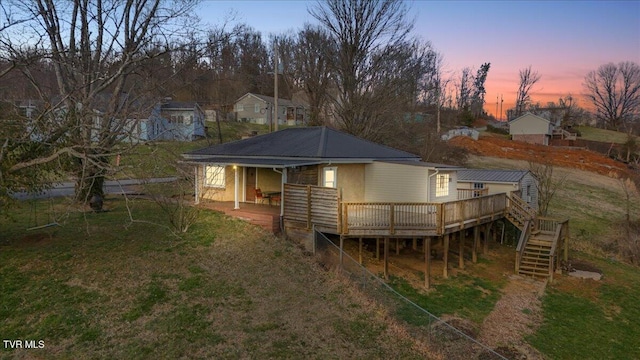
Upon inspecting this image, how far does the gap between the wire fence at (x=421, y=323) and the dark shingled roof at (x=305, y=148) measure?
20.3 ft

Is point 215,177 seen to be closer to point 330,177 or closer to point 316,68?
point 330,177

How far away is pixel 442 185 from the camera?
20.3m

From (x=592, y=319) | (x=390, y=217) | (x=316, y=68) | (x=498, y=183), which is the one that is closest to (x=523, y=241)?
(x=592, y=319)

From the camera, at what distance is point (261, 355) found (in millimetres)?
9219

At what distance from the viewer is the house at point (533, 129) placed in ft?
203

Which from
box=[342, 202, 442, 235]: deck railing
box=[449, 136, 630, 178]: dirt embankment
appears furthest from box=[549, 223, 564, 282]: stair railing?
box=[449, 136, 630, 178]: dirt embankment

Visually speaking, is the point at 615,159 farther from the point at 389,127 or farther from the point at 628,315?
the point at 628,315

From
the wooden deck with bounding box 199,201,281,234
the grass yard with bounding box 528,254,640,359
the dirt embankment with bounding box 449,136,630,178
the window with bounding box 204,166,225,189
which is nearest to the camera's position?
the grass yard with bounding box 528,254,640,359

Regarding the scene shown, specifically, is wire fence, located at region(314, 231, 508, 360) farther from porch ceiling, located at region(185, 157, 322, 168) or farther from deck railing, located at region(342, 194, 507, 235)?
porch ceiling, located at region(185, 157, 322, 168)

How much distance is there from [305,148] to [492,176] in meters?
11.8

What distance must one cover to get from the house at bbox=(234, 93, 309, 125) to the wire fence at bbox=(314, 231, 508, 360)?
44089mm

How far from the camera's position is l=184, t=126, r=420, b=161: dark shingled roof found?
18.7 metres

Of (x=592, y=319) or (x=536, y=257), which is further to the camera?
(x=536, y=257)

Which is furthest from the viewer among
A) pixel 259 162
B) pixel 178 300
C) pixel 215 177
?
pixel 215 177
